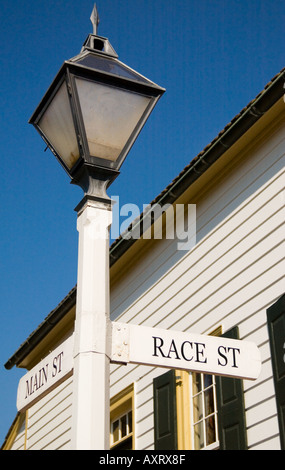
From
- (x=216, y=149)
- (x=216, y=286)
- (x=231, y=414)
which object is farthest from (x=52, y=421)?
(x=216, y=149)

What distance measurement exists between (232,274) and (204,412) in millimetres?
1668

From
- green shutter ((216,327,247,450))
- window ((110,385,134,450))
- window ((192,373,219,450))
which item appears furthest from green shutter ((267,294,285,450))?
window ((110,385,134,450))

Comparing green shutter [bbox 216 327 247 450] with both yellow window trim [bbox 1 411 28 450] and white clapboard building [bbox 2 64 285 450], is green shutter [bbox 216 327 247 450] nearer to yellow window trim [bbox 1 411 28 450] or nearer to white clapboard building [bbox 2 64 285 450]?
white clapboard building [bbox 2 64 285 450]

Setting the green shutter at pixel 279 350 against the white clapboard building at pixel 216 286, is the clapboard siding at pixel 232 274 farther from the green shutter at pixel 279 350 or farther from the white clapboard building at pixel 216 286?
the green shutter at pixel 279 350

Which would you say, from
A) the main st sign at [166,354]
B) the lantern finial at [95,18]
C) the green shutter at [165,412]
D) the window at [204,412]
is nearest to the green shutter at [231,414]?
the window at [204,412]

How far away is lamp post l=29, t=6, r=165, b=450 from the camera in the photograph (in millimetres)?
3197

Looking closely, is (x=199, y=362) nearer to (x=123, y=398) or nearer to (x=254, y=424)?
(x=254, y=424)

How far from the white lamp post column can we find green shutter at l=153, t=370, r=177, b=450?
5529 millimetres

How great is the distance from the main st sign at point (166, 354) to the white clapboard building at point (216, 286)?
319 centimetres

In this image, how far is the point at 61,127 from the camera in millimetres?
3535

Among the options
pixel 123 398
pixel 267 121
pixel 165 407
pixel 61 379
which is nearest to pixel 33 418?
pixel 123 398

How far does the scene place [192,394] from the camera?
8.48 meters

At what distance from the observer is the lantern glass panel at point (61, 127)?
11.3 feet

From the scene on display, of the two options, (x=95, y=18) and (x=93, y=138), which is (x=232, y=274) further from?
(x=93, y=138)
